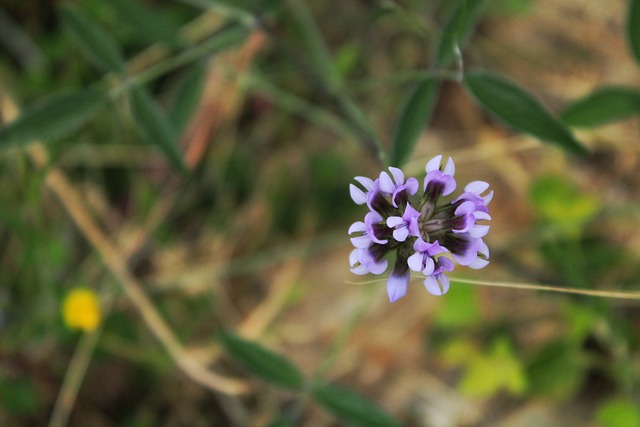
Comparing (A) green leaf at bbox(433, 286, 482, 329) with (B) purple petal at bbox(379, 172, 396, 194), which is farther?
(A) green leaf at bbox(433, 286, 482, 329)

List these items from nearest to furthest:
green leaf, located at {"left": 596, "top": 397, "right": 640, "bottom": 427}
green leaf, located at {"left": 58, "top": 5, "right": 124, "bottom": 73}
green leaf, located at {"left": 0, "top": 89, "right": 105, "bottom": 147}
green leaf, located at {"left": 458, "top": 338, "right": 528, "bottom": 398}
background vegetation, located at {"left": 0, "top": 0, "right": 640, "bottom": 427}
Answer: green leaf, located at {"left": 0, "top": 89, "right": 105, "bottom": 147}, green leaf, located at {"left": 58, "top": 5, "right": 124, "bottom": 73}, green leaf, located at {"left": 596, "top": 397, "right": 640, "bottom": 427}, green leaf, located at {"left": 458, "top": 338, "right": 528, "bottom": 398}, background vegetation, located at {"left": 0, "top": 0, "right": 640, "bottom": 427}

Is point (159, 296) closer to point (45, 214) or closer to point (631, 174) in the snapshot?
point (45, 214)

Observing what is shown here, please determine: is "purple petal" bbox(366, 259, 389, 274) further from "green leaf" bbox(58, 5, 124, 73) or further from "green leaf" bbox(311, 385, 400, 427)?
"green leaf" bbox(58, 5, 124, 73)

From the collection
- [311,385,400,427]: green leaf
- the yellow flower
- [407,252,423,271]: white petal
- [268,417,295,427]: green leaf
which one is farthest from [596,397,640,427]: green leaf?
the yellow flower

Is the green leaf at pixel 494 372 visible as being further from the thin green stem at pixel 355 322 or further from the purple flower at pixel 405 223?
the purple flower at pixel 405 223

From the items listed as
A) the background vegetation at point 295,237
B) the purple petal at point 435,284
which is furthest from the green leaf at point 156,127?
the purple petal at point 435,284

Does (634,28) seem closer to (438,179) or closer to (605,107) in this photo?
(605,107)

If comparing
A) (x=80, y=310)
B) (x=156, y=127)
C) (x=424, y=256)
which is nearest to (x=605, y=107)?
(x=424, y=256)
